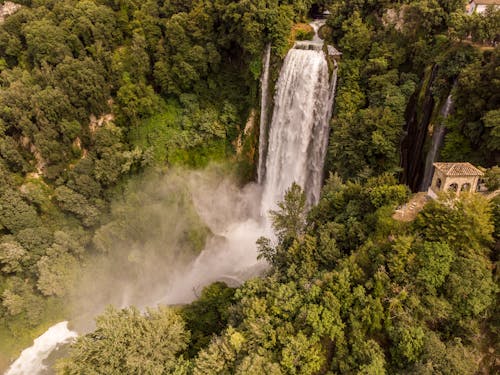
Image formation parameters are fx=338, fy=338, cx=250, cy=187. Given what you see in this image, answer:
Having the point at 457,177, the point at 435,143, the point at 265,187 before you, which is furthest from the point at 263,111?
the point at 457,177

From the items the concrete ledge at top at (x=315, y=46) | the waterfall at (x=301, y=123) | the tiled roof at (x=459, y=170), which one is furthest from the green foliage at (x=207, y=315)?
the concrete ledge at top at (x=315, y=46)

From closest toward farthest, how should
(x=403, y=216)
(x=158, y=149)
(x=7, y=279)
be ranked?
(x=403, y=216), (x=7, y=279), (x=158, y=149)

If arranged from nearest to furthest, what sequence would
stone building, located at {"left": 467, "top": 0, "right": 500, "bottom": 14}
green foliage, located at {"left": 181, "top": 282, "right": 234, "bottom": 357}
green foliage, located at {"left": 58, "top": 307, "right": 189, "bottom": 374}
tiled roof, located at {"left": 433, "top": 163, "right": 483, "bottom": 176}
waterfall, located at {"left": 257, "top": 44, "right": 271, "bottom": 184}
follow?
green foliage, located at {"left": 58, "top": 307, "right": 189, "bottom": 374} < tiled roof, located at {"left": 433, "top": 163, "right": 483, "bottom": 176} < green foliage, located at {"left": 181, "top": 282, "right": 234, "bottom": 357} < stone building, located at {"left": 467, "top": 0, "right": 500, "bottom": 14} < waterfall, located at {"left": 257, "top": 44, "right": 271, "bottom": 184}

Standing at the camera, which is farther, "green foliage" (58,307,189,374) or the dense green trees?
"green foliage" (58,307,189,374)

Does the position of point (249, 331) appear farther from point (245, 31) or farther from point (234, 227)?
point (245, 31)

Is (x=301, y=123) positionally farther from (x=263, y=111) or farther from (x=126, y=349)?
(x=126, y=349)

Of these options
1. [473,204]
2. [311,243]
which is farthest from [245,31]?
[473,204]

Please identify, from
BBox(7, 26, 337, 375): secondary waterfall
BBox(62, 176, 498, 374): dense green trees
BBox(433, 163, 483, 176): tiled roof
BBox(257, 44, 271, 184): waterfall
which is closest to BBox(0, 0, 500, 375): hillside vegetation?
BBox(62, 176, 498, 374): dense green trees

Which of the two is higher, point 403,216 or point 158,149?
point 403,216

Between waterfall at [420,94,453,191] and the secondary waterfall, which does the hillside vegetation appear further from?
the secondary waterfall
